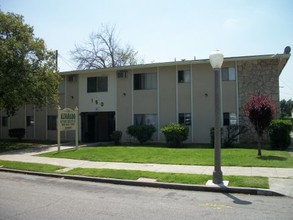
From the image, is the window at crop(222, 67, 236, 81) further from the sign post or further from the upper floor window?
the upper floor window

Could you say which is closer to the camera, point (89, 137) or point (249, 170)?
point (249, 170)

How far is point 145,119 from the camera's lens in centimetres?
2539

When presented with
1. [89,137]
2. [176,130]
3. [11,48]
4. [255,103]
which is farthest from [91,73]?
[255,103]

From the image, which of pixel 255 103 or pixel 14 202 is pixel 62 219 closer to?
pixel 14 202

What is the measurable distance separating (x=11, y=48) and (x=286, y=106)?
75018mm

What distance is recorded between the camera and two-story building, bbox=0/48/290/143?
74.0 ft

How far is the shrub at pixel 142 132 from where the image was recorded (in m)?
23.6

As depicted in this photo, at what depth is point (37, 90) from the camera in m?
22.9

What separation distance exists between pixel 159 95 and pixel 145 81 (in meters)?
1.58

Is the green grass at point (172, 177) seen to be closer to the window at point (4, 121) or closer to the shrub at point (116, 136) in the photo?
the shrub at point (116, 136)

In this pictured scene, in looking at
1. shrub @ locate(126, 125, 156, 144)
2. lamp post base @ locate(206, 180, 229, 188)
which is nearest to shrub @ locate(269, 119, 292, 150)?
shrub @ locate(126, 125, 156, 144)

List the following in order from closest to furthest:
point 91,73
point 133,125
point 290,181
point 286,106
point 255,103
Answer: point 290,181, point 255,103, point 133,125, point 91,73, point 286,106

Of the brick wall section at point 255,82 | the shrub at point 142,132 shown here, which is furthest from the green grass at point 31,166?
the brick wall section at point 255,82

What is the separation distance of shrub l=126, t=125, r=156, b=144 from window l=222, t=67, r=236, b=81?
5826mm
